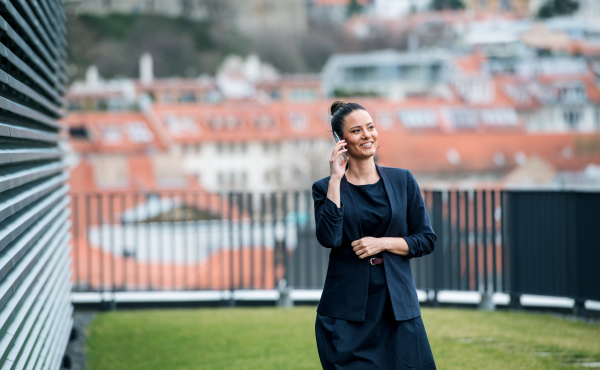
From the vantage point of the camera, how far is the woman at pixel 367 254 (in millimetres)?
2277

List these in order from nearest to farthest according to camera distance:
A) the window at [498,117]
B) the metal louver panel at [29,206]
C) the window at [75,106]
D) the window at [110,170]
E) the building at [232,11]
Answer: the metal louver panel at [29,206], the window at [110,170], the window at [75,106], the window at [498,117], the building at [232,11]

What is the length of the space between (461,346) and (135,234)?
3327 millimetres

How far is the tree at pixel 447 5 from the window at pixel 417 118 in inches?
910

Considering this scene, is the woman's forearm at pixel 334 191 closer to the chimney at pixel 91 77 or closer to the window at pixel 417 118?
the window at pixel 417 118

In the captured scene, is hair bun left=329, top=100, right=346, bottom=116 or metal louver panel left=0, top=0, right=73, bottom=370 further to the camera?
hair bun left=329, top=100, right=346, bottom=116

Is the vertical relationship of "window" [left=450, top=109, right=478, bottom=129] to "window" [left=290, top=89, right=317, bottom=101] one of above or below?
below

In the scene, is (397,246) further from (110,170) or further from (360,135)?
(110,170)

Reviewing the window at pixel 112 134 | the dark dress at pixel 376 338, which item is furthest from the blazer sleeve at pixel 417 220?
the window at pixel 112 134

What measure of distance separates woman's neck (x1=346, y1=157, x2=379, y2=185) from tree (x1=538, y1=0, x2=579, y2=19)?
97.7 meters

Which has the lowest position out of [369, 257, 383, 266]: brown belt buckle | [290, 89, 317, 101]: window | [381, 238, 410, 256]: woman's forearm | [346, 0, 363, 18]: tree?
[369, 257, 383, 266]: brown belt buckle

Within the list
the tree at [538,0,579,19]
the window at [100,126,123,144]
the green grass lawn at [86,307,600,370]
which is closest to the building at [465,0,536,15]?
the tree at [538,0,579,19]

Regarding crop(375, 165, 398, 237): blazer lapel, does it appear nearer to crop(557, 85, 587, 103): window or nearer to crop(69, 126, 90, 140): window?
crop(69, 126, 90, 140): window

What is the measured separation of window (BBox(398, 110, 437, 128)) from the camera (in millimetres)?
77312

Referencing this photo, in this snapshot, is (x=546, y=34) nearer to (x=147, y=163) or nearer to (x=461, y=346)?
(x=147, y=163)
